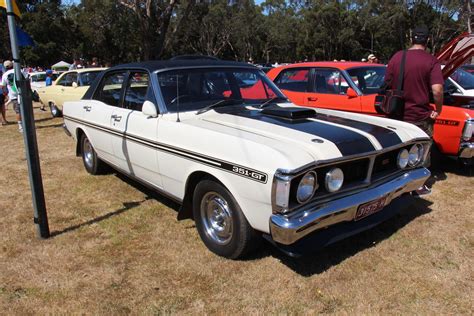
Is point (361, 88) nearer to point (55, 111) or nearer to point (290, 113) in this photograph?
point (290, 113)

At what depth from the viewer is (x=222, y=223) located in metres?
3.45

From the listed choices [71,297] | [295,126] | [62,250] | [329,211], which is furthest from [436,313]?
[62,250]

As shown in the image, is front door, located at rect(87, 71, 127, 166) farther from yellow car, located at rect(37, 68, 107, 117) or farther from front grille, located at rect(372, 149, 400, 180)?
yellow car, located at rect(37, 68, 107, 117)

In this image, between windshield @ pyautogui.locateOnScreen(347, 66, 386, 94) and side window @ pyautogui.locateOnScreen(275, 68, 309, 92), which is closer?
windshield @ pyautogui.locateOnScreen(347, 66, 386, 94)

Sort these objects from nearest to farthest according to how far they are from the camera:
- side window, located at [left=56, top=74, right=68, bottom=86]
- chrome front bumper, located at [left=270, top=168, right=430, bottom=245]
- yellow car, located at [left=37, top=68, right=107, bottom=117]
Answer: chrome front bumper, located at [left=270, top=168, right=430, bottom=245] < yellow car, located at [left=37, top=68, right=107, bottom=117] < side window, located at [left=56, top=74, right=68, bottom=86]

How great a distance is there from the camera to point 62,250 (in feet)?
12.1

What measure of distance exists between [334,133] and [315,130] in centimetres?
16

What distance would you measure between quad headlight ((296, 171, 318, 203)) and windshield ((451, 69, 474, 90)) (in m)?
5.51

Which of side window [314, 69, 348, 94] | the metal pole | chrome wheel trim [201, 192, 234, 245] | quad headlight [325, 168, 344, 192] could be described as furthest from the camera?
side window [314, 69, 348, 94]

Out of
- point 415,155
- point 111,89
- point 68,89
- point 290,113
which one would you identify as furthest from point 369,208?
point 68,89

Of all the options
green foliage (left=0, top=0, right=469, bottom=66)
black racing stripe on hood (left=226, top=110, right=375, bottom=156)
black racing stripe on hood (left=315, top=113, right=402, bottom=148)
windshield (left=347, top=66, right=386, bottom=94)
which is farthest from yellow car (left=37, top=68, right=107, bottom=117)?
green foliage (left=0, top=0, right=469, bottom=66)

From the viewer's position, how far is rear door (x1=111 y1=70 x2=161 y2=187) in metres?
3.99

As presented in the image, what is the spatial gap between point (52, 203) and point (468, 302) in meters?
4.38

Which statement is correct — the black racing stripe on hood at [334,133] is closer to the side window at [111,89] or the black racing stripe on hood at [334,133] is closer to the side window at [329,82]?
the side window at [111,89]
